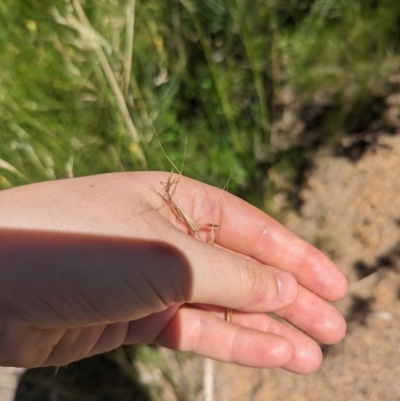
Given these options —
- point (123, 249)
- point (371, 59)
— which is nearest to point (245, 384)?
point (123, 249)

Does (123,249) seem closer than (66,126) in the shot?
Yes

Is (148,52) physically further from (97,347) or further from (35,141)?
(97,347)

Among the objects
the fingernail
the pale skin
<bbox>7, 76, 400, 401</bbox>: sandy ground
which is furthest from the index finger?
<bbox>7, 76, 400, 401</bbox>: sandy ground

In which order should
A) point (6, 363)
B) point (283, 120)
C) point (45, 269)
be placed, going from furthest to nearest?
point (283, 120), point (6, 363), point (45, 269)

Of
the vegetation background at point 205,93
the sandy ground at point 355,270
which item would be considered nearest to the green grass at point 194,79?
the vegetation background at point 205,93

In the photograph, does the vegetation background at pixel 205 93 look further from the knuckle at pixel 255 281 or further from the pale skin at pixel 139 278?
the knuckle at pixel 255 281

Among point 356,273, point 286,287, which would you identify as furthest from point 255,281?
point 356,273

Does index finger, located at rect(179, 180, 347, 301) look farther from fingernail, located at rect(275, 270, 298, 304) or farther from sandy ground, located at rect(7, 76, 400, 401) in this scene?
sandy ground, located at rect(7, 76, 400, 401)
